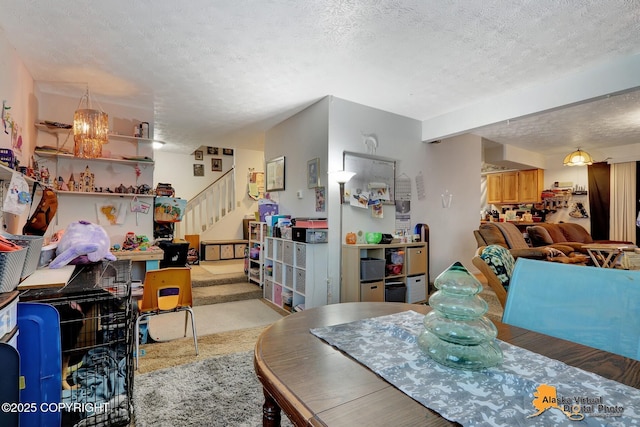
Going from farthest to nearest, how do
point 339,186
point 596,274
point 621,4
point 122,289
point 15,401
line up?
1. point 339,186
2. point 621,4
3. point 122,289
4. point 596,274
5. point 15,401

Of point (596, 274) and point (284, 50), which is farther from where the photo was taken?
point (284, 50)

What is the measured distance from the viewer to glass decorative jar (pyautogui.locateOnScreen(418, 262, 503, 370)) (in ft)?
2.70

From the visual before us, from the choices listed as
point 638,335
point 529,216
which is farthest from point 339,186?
point 529,216

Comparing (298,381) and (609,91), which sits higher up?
(609,91)

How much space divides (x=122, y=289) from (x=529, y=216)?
8.07 meters

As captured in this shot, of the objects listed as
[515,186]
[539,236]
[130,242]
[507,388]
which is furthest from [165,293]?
[515,186]

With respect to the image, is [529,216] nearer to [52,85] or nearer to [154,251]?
[154,251]

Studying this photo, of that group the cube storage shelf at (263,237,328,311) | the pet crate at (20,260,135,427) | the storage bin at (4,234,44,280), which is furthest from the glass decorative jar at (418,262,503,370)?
the cube storage shelf at (263,237,328,311)

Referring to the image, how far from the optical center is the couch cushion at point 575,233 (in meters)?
5.73

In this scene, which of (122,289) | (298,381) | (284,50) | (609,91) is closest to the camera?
(298,381)

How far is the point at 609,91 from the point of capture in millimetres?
2762

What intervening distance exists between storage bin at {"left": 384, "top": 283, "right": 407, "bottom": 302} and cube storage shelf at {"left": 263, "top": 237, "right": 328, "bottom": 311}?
0.74m

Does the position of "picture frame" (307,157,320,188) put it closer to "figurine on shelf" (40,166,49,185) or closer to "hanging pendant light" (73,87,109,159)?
"hanging pendant light" (73,87,109,159)

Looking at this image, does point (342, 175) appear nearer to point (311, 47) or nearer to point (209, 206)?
point (311, 47)
